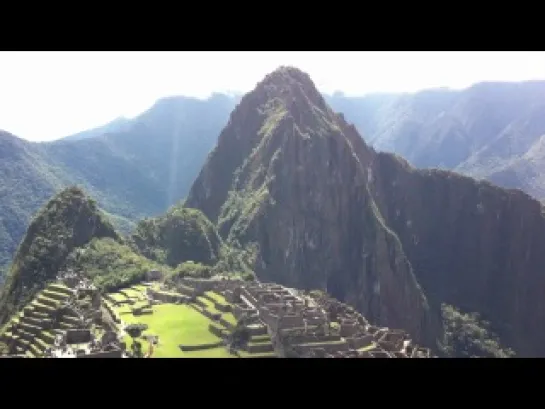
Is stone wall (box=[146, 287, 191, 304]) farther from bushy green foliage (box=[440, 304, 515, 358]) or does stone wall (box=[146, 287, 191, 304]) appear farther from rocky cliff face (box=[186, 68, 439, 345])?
bushy green foliage (box=[440, 304, 515, 358])

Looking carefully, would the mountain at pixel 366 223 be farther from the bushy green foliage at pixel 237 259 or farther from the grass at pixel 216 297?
the grass at pixel 216 297

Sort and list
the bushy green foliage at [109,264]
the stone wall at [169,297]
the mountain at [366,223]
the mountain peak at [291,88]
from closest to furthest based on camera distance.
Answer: the stone wall at [169,297]
the bushy green foliage at [109,264]
the mountain at [366,223]
the mountain peak at [291,88]

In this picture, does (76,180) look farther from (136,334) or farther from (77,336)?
(77,336)

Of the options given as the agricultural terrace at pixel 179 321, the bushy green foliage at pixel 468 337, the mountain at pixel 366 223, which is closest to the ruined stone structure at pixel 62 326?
the agricultural terrace at pixel 179 321
